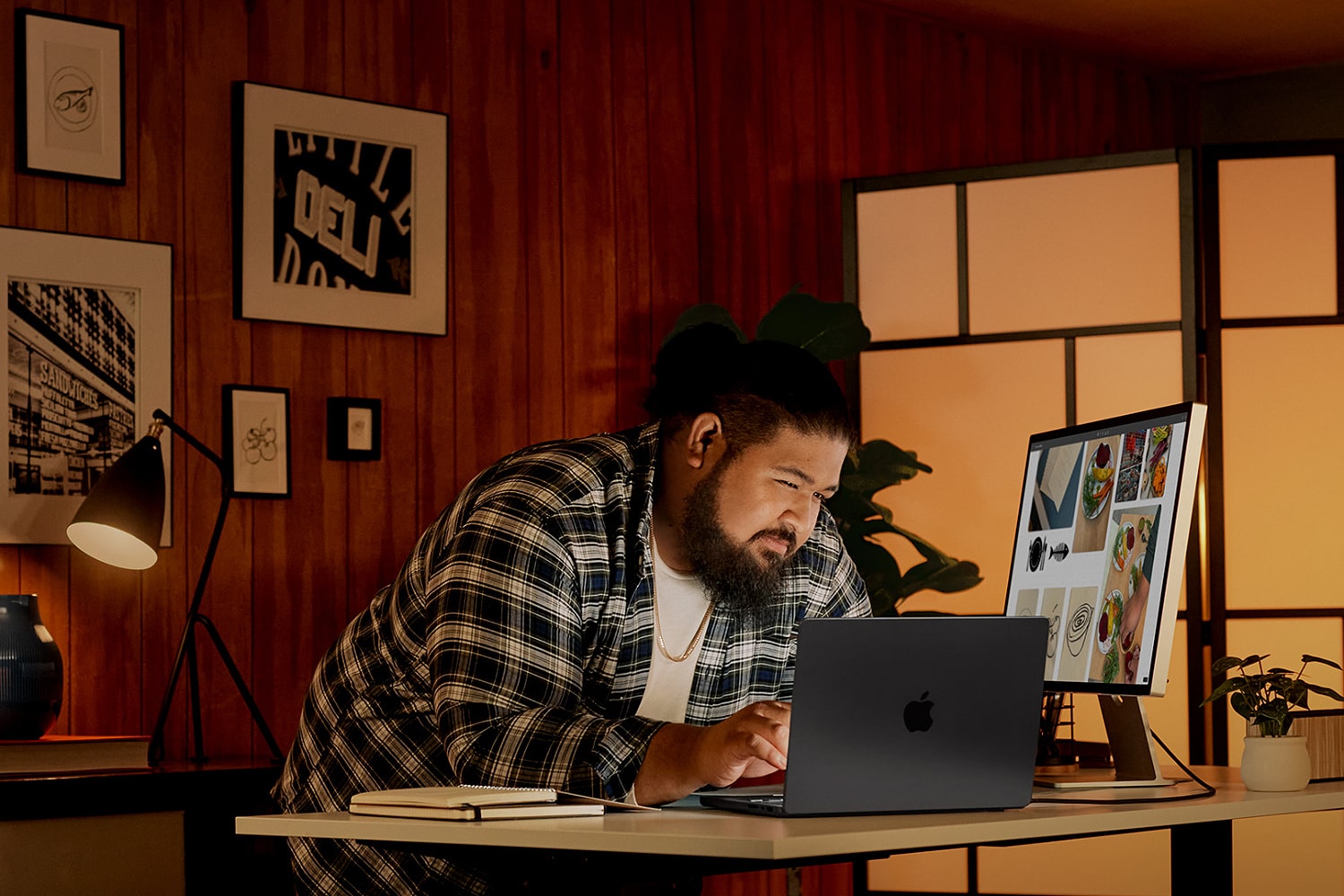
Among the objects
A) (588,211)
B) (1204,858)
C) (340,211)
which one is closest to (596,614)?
(1204,858)

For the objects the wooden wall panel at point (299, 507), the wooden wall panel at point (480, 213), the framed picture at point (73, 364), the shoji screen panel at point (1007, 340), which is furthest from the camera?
the shoji screen panel at point (1007, 340)

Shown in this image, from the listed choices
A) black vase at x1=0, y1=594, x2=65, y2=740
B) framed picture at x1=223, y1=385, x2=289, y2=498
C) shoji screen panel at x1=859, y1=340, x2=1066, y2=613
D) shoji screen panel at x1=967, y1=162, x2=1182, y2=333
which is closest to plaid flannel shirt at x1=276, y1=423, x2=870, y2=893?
black vase at x1=0, y1=594, x2=65, y2=740

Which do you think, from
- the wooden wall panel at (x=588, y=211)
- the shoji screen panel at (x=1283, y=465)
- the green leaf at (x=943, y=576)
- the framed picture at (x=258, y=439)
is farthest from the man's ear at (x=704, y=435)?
the shoji screen panel at (x=1283, y=465)

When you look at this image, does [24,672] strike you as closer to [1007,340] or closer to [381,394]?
[381,394]

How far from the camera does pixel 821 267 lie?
4633mm

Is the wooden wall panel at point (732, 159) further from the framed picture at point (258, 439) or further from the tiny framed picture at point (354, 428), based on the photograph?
the framed picture at point (258, 439)

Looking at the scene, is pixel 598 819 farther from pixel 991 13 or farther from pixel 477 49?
pixel 991 13

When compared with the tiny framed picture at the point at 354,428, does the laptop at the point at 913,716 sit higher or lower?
lower

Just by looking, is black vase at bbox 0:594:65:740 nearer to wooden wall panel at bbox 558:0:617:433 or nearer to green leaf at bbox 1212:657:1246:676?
wooden wall panel at bbox 558:0:617:433

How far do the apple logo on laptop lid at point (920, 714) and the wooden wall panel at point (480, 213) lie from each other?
6.78 ft

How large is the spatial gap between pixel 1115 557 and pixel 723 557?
50 centimetres

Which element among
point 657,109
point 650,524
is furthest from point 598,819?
point 657,109

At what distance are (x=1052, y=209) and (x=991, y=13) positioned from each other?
3.12 feet

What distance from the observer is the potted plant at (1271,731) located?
2.04 metres
